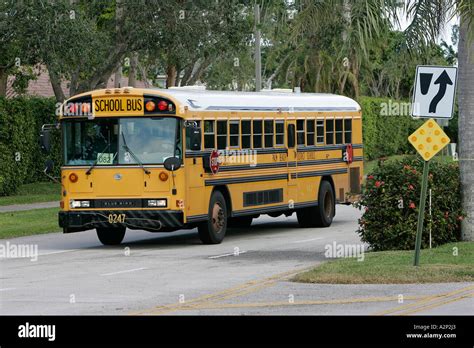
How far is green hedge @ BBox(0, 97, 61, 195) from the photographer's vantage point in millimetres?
37250

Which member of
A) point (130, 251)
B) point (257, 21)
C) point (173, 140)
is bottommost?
point (130, 251)

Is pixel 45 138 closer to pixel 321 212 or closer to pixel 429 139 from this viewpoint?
pixel 321 212

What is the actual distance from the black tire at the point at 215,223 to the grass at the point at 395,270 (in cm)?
505

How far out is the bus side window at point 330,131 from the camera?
29.5m

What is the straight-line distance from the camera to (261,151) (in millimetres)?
26500

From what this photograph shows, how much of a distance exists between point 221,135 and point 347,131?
6.24 meters

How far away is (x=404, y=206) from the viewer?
21156mm

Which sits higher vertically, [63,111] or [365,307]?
[63,111]

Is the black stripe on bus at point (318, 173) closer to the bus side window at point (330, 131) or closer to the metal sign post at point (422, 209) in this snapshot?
the bus side window at point (330, 131)

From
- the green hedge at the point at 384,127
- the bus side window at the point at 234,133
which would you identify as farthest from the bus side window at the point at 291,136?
the green hedge at the point at 384,127

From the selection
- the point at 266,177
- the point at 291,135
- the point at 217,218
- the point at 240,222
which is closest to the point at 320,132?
the point at 291,135

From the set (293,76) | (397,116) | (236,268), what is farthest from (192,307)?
(397,116)
